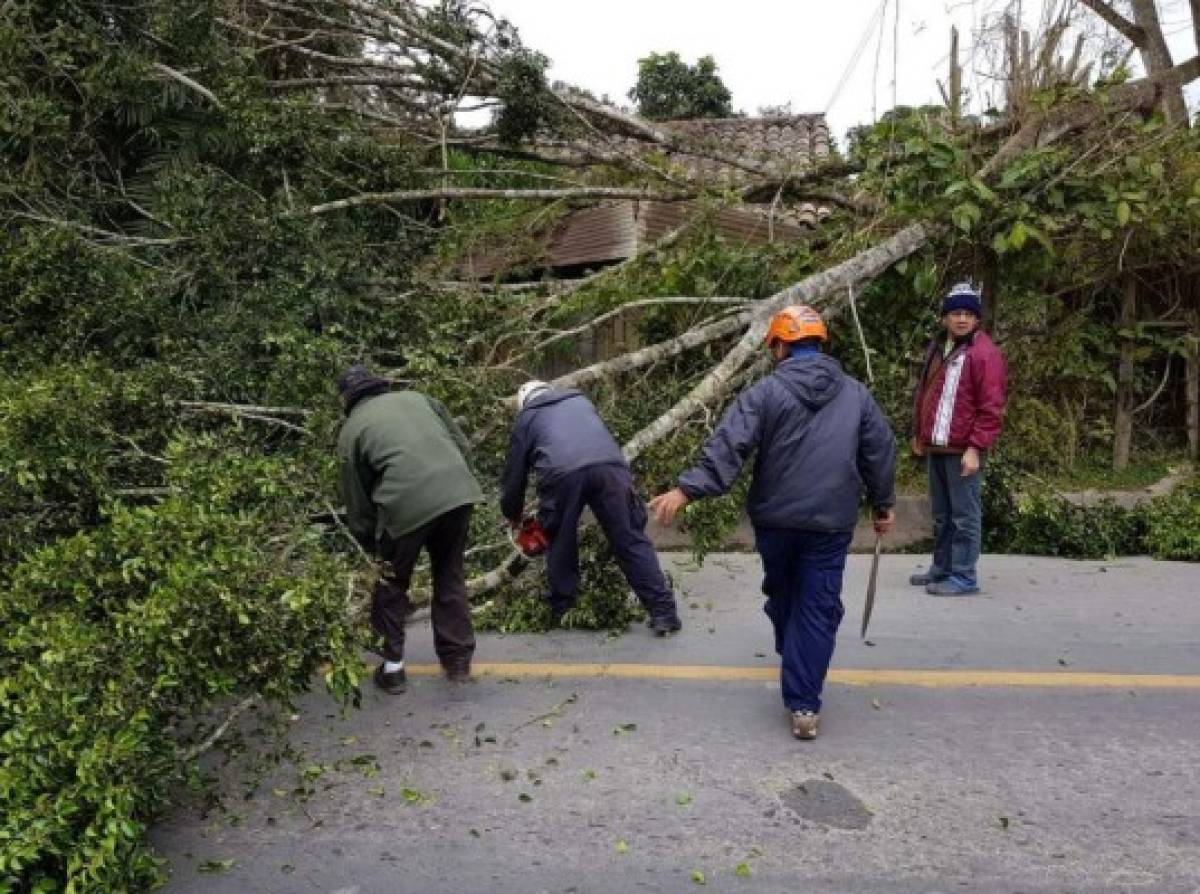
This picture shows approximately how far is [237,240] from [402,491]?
358cm

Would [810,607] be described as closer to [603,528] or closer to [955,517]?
[603,528]

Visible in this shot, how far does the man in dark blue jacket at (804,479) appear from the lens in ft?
12.5

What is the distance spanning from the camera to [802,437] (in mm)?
3850

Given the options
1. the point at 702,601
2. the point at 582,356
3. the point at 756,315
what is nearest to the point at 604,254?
the point at 582,356

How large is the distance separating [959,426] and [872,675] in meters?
1.64

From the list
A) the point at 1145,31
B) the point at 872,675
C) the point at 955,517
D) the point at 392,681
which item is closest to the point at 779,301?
the point at 955,517

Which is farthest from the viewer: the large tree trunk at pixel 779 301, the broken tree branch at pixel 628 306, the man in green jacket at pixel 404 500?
the broken tree branch at pixel 628 306

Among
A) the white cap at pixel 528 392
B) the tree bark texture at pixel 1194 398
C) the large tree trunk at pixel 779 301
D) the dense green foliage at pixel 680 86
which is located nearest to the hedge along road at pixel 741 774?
the white cap at pixel 528 392

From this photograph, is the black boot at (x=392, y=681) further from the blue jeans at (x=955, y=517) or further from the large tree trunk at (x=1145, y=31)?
the large tree trunk at (x=1145, y=31)

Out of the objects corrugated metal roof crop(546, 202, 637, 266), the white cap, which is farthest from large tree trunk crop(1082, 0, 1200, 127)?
the white cap

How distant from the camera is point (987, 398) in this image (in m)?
5.38

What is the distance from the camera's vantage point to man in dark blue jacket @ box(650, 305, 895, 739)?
3.81m

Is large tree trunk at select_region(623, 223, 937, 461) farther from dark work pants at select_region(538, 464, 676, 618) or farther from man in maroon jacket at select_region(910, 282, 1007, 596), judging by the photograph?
man in maroon jacket at select_region(910, 282, 1007, 596)

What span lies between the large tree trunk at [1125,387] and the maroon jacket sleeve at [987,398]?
9.70ft
